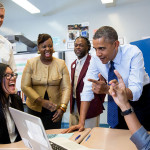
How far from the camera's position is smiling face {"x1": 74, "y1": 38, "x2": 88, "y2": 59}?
2.38 meters

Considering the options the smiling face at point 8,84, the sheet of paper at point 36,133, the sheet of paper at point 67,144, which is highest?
the smiling face at point 8,84

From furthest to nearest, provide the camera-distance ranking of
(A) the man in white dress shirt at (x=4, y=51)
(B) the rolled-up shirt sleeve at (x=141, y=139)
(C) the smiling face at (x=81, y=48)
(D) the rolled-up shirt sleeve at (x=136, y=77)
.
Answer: (C) the smiling face at (x=81, y=48) → (A) the man in white dress shirt at (x=4, y=51) → (D) the rolled-up shirt sleeve at (x=136, y=77) → (B) the rolled-up shirt sleeve at (x=141, y=139)

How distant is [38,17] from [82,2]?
1195mm

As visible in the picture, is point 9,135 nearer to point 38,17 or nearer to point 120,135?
point 120,135

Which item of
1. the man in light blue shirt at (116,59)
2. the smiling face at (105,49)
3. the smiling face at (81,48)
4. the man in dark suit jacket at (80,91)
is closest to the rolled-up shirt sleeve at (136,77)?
the man in light blue shirt at (116,59)

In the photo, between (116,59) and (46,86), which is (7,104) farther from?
(116,59)

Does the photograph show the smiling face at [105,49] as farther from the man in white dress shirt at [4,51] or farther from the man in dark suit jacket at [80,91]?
the man in white dress shirt at [4,51]

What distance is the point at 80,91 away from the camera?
7.33ft

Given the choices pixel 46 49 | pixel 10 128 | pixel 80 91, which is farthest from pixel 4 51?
pixel 80 91

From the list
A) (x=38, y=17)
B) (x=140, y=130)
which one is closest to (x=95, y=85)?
(x=140, y=130)

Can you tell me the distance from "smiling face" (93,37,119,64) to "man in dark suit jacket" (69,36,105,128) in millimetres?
780

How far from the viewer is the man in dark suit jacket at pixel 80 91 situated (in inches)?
85.8

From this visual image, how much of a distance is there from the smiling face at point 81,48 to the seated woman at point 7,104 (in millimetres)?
1053

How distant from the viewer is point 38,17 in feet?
15.1
